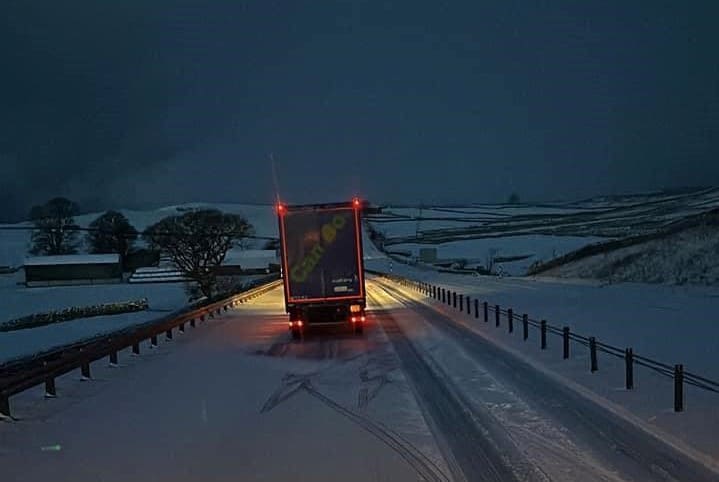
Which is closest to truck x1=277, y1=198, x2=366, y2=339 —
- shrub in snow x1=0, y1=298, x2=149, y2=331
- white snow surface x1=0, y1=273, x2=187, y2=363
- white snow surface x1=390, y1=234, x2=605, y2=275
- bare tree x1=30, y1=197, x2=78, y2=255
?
white snow surface x1=0, y1=273, x2=187, y2=363

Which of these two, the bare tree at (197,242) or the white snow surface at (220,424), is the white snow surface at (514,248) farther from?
the white snow surface at (220,424)

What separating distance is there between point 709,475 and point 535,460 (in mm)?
1653

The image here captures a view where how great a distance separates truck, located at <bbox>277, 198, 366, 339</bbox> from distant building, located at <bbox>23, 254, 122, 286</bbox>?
74504mm

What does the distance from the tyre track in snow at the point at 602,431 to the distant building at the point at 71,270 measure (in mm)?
84217

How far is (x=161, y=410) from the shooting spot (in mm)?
11312

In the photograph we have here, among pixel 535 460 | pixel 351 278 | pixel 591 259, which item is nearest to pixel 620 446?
pixel 535 460

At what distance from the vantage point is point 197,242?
61.3 m

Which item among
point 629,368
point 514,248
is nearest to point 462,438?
point 629,368

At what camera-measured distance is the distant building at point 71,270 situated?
90.4 meters

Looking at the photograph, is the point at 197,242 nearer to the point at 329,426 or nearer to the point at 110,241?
the point at 110,241

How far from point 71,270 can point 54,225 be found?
1096 centimetres

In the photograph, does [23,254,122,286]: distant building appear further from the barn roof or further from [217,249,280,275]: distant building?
[217,249,280,275]: distant building

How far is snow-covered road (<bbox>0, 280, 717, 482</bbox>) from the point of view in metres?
7.68

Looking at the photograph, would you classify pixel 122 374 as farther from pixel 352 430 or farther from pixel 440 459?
pixel 440 459
